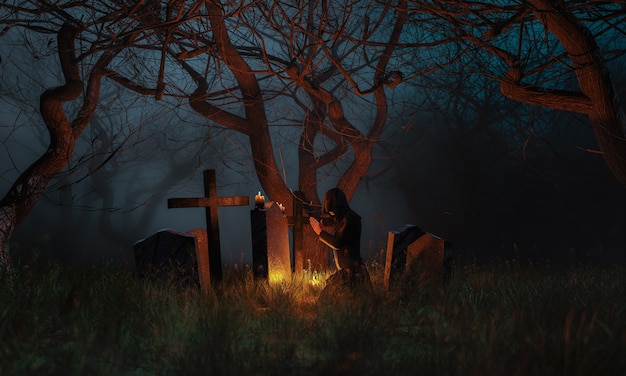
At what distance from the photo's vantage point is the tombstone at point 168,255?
18.7 ft

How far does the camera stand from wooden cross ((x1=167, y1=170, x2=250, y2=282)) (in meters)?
6.71

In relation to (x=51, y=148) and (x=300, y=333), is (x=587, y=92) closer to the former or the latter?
(x=300, y=333)

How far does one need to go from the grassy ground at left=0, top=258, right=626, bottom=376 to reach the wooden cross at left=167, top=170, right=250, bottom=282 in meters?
1.38

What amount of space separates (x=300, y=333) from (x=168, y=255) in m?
2.13

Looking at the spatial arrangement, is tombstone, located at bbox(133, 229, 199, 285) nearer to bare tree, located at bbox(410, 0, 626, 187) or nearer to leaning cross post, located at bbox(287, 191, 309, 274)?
leaning cross post, located at bbox(287, 191, 309, 274)

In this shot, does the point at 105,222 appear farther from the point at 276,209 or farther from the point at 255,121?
the point at 276,209

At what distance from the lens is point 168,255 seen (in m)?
5.76

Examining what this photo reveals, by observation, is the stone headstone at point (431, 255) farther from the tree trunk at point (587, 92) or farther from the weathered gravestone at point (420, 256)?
the tree trunk at point (587, 92)

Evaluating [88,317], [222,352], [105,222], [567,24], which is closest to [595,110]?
[567,24]

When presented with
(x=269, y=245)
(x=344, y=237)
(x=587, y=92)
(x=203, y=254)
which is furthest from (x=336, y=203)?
(x=587, y=92)

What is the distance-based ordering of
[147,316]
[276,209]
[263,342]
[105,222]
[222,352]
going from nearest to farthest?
1. [222,352]
2. [263,342]
3. [147,316]
4. [276,209]
5. [105,222]

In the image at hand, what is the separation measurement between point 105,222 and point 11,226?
15.3 meters

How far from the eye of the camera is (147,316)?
4.26 m

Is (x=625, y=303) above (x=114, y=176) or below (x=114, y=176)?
below
